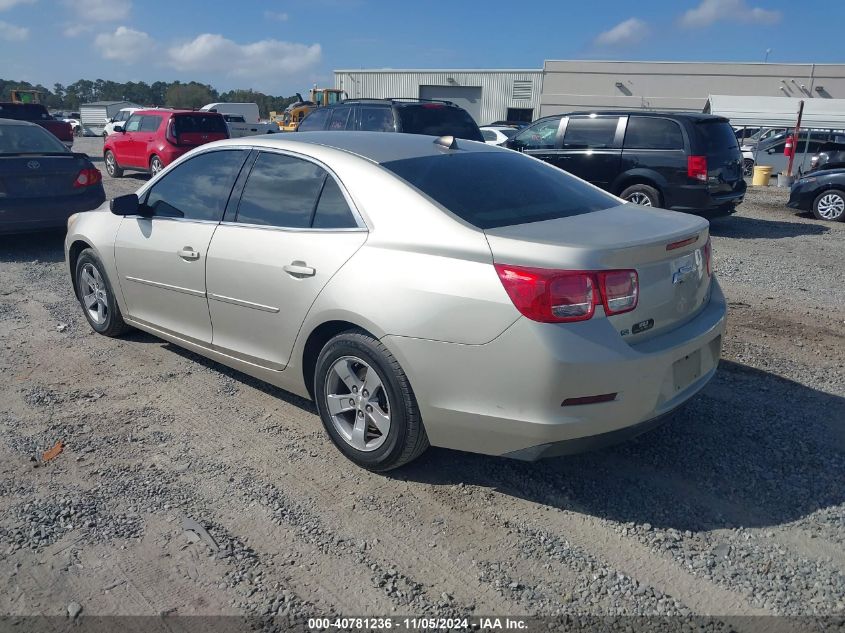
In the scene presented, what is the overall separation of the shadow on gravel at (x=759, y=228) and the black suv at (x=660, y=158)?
0.68 metres

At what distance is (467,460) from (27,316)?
451 cm

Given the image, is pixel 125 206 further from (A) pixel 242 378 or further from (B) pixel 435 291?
(B) pixel 435 291

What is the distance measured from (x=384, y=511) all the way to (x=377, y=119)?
29.8 ft

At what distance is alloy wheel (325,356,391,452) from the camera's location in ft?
11.2

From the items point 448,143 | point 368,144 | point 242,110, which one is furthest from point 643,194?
point 242,110

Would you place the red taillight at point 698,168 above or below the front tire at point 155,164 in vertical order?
above

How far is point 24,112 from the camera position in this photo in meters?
20.8

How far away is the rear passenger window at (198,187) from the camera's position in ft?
14.3

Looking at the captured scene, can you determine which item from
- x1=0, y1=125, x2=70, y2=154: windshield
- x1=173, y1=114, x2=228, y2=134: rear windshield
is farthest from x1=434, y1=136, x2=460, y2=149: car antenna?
x1=173, y1=114, x2=228, y2=134: rear windshield

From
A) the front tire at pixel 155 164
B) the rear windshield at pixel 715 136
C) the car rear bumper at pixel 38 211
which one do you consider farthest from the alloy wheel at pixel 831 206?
the front tire at pixel 155 164

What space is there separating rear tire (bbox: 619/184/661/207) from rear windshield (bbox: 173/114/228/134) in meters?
10.8

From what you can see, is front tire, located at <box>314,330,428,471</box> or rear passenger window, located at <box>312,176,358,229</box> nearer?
front tire, located at <box>314,330,428,471</box>

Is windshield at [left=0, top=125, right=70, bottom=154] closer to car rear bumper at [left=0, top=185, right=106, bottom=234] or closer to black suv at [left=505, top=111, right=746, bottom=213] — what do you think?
car rear bumper at [left=0, top=185, right=106, bottom=234]

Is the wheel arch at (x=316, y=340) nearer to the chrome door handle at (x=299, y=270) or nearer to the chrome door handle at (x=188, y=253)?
the chrome door handle at (x=299, y=270)
